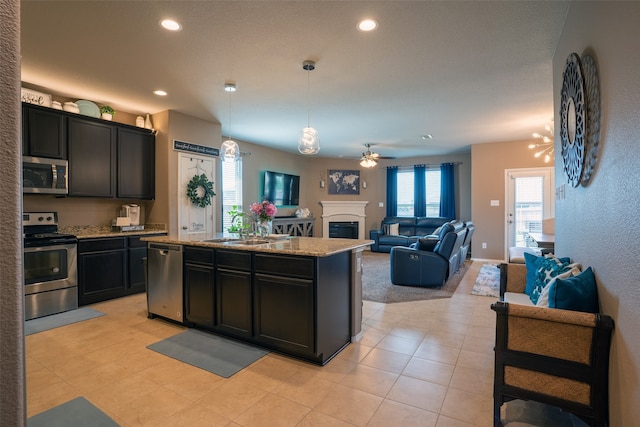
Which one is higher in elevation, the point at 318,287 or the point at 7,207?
the point at 7,207

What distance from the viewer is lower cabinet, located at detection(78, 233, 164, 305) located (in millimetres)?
4168

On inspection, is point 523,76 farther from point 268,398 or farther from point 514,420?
point 268,398

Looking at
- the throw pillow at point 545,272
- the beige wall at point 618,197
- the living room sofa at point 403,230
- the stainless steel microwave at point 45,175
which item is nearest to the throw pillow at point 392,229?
the living room sofa at point 403,230

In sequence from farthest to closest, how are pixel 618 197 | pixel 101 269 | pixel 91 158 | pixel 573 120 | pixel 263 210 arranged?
pixel 91 158 < pixel 101 269 < pixel 263 210 < pixel 573 120 < pixel 618 197

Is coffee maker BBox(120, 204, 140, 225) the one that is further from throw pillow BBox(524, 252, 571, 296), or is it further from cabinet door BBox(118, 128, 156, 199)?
throw pillow BBox(524, 252, 571, 296)

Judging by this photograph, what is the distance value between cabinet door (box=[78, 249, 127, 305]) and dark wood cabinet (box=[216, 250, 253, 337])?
223 cm

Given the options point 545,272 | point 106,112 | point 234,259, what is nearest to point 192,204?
point 106,112

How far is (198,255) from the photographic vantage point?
3.26m

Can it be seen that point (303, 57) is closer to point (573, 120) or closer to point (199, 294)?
point (573, 120)

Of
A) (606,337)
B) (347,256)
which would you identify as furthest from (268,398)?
(606,337)

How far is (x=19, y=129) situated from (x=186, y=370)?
2.41 metres

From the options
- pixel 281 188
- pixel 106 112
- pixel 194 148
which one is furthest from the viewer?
pixel 281 188

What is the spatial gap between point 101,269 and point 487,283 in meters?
5.61

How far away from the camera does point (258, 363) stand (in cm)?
264
